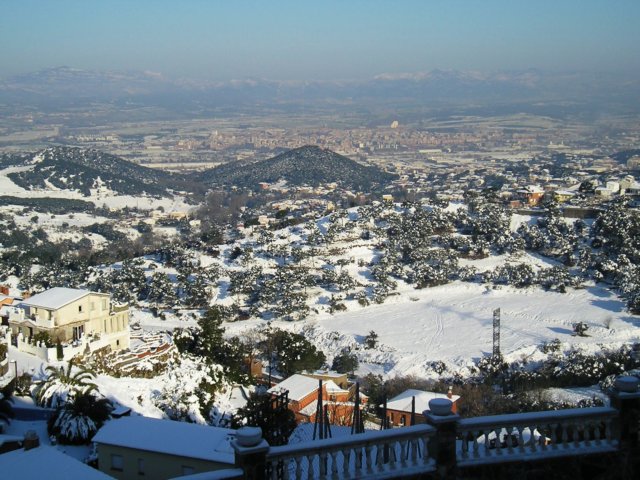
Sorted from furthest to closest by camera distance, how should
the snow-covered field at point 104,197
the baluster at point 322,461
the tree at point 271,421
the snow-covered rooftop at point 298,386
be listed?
the snow-covered field at point 104,197, the snow-covered rooftop at point 298,386, the tree at point 271,421, the baluster at point 322,461

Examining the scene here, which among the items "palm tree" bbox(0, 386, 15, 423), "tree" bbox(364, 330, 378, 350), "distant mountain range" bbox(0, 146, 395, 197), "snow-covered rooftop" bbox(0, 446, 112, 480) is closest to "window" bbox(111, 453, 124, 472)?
"snow-covered rooftop" bbox(0, 446, 112, 480)

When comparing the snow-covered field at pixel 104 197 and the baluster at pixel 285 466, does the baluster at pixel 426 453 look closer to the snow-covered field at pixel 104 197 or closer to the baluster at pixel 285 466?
the baluster at pixel 285 466

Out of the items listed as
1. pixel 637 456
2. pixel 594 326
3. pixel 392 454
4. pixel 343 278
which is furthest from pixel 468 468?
pixel 343 278

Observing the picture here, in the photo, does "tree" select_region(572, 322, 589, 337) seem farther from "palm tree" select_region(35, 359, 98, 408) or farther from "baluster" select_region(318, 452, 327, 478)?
"baluster" select_region(318, 452, 327, 478)

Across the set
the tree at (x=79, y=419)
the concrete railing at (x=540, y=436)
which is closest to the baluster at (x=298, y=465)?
the concrete railing at (x=540, y=436)

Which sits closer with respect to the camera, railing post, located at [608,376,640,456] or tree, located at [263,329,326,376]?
railing post, located at [608,376,640,456]

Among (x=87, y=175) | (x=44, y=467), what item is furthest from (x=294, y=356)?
(x=87, y=175)

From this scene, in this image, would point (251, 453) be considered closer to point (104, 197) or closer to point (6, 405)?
point (6, 405)

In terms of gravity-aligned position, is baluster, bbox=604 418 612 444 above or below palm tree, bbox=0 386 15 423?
above
